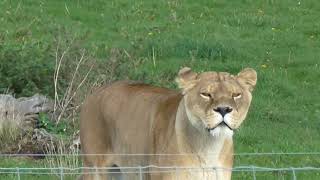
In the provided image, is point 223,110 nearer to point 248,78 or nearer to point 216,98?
point 216,98

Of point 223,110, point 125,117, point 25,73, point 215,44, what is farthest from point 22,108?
point 223,110

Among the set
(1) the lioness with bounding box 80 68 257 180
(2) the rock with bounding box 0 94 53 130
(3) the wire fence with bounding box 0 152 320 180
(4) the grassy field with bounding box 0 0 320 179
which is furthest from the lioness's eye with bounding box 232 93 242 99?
(2) the rock with bounding box 0 94 53 130

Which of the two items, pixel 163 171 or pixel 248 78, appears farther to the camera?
pixel 163 171

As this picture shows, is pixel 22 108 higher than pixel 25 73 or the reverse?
the reverse

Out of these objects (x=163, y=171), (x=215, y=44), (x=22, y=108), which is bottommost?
(x=215, y=44)

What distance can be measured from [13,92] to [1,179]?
11.3 feet

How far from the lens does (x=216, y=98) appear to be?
630 cm

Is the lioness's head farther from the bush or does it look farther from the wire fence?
the bush

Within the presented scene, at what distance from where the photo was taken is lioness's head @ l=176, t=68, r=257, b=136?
621 cm

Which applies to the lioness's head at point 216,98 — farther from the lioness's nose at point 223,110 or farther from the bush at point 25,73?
the bush at point 25,73

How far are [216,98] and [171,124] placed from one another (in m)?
0.83

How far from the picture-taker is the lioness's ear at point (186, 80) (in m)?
6.58

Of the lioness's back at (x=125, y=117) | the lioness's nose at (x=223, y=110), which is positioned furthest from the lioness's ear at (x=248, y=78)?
the lioness's back at (x=125, y=117)

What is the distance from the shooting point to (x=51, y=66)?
1273 cm
